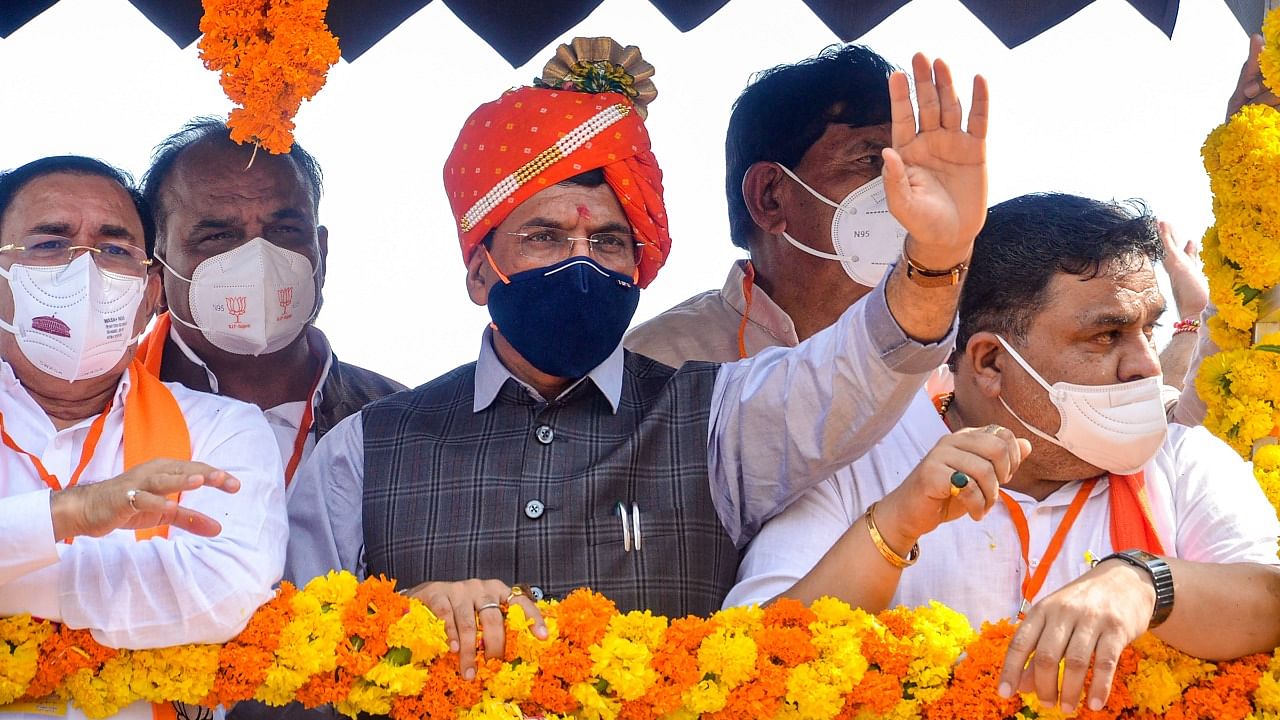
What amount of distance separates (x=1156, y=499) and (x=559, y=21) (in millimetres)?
2738

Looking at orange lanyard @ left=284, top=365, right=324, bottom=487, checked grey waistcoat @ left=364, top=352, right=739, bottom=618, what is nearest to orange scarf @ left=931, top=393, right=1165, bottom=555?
checked grey waistcoat @ left=364, top=352, right=739, bottom=618

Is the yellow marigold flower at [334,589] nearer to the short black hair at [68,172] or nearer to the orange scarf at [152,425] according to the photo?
the orange scarf at [152,425]

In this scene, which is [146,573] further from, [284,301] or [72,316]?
[284,301]

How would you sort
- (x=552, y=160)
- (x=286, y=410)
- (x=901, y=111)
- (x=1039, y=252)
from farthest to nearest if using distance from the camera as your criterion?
1. (x=286, y=410)
2. (x=552, y=160)
3. (x=1039, y=252)
4. (x=901, y=111)

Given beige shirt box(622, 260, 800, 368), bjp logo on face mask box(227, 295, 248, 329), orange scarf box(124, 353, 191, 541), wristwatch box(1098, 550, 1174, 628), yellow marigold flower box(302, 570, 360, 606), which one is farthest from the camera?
beige shirt box(622, 260, 800, 368)

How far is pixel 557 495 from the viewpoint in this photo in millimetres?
3602

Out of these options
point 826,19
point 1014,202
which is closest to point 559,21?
point 826,19

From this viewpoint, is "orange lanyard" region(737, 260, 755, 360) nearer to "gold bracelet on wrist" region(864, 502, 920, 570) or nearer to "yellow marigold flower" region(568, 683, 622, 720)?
"gold bracelet on wrist" region(864, 502, 920, 570)

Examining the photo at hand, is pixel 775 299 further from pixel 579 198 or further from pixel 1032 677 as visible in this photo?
pixel 1032 677

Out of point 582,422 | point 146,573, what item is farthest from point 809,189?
point 146,573

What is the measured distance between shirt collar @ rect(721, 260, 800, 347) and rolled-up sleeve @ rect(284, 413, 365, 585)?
171cm

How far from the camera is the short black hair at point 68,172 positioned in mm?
3850

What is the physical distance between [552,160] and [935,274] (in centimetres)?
125

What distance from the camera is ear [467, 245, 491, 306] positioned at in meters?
3.94
